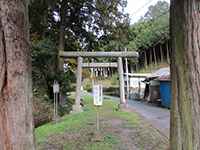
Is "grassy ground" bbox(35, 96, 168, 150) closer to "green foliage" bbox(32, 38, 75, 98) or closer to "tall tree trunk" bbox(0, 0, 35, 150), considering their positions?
"tall tree trunk" bbox(0, 0, 35, 150)

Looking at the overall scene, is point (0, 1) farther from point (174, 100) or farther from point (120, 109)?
point (120, 109)

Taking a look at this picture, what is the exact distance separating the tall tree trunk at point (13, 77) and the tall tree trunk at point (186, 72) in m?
2.43

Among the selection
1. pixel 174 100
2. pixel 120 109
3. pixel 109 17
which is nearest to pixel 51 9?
pixel 109 17

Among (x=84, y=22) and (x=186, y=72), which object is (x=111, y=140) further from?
(x=84, y=22)

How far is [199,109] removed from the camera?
19.7ft

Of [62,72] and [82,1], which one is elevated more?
[82,1]

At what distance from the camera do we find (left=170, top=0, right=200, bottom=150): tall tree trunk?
6012 millimetres

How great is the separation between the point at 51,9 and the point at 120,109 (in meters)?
8.36

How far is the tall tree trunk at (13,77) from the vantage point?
4973 mm

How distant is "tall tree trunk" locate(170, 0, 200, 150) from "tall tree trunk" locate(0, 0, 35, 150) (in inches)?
95.7

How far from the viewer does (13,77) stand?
5.01 meters

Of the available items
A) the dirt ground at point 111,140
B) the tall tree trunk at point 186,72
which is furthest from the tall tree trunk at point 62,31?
the tall tree trunk at point 186,72

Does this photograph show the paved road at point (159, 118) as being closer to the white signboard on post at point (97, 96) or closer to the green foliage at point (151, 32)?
the white signboard on post at point (97, 96)

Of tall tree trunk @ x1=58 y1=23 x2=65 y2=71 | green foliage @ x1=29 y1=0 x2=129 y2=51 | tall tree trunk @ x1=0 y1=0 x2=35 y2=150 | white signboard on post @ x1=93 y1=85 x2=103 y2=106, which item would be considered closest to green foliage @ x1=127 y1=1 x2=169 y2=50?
green foliage @ x1=29 y1=0 x2=129 y2=51
